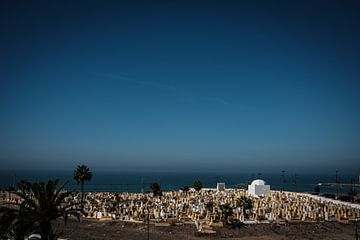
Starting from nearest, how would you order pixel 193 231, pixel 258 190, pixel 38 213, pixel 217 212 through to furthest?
pixel 38 213 → pixel 193 231 → pixel 217 212 → pixel 258 190

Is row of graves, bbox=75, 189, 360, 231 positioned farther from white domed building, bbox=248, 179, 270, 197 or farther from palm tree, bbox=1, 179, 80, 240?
palm tree, bbox=1, 179, 80, 240

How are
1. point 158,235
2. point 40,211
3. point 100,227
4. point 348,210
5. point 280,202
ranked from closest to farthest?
point 40,211 → point 158,235 → point 100,227 → point 348,210 → point 280,202

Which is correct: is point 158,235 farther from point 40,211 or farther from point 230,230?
point 40,211

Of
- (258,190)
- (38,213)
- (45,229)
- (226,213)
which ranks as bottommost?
(226,213)

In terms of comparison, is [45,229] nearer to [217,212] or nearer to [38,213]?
[38,213]

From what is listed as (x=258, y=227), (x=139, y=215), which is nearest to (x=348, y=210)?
(x=258, y=227)

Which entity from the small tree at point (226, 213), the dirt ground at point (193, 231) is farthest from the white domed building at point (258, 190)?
the small tree at point (226, 213)

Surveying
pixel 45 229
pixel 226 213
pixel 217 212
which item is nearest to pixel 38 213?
pixel 45 229

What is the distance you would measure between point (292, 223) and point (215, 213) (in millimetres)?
7919

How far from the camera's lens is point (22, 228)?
60.3 ft

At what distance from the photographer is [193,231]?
3406 cm

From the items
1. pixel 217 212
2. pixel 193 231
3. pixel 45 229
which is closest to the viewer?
pixel 45 229

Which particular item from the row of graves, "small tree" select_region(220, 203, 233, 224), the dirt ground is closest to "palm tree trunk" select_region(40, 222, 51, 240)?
the dirt ground

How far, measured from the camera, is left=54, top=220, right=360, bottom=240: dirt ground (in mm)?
31953
